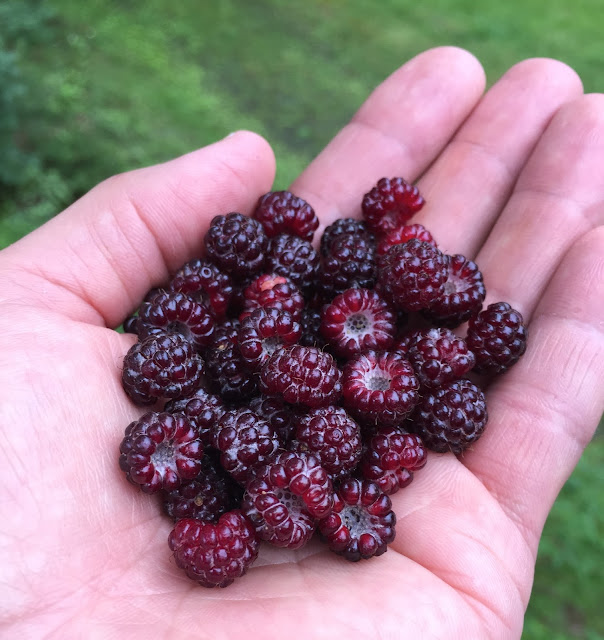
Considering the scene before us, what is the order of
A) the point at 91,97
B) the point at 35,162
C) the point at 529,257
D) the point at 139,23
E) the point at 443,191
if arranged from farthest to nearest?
the point at 139,23 < the point at 91,97 < the point at 35,162 < the point at 443,191 < the point at 529,257

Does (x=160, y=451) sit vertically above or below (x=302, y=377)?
below

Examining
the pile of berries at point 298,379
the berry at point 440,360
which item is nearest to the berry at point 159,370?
the pile of berries at point 298,379

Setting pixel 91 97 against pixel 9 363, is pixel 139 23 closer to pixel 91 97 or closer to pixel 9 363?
pixel 91 97

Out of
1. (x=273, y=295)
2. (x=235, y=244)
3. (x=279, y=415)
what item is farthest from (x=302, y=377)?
(x=235, y=244)

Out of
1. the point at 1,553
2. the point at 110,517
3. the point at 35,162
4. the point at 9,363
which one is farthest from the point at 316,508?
the point at 35,162

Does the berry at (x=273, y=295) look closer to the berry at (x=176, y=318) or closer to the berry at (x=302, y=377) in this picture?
the berry at (x=176, y=318)

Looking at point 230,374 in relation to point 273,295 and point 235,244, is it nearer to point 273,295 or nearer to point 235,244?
point 273,295
